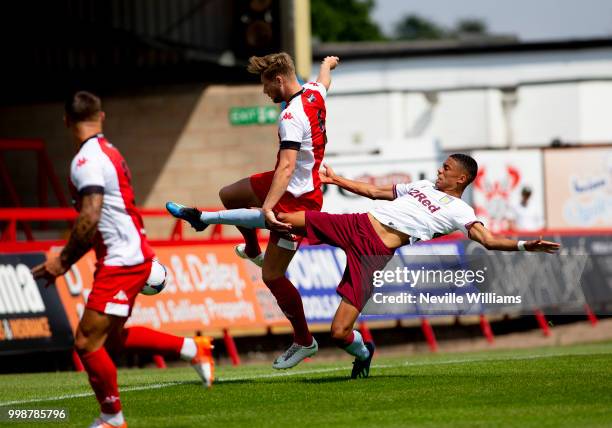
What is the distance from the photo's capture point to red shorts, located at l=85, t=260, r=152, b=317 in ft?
26.8

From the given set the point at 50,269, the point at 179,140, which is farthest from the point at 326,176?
the point at 179,140

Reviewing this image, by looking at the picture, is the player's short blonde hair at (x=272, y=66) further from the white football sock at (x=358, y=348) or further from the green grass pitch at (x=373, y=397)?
the green grass pitch at (x=373, y=397)

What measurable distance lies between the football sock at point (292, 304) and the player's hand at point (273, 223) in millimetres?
577

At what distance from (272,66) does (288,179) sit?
891mm

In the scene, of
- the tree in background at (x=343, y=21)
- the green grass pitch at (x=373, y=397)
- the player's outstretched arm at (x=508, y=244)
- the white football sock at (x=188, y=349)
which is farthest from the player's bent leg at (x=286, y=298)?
the tree in background at (x=343, y=21)

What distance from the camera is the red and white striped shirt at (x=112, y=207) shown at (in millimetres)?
8164

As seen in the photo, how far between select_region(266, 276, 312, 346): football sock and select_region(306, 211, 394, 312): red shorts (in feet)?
1.70

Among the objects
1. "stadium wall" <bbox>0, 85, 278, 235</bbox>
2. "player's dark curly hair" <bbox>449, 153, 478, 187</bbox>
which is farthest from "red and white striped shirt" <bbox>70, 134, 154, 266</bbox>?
"stadium wall" <bbox>0, 85, 278, 235</bbox>

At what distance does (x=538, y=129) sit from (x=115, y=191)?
3727 cm

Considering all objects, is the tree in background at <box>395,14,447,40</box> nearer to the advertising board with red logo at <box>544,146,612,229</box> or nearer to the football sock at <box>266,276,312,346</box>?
the advertising board with red logo at <box>544,146,612,229</box>

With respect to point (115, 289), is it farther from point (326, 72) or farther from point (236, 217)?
point (326, 72)

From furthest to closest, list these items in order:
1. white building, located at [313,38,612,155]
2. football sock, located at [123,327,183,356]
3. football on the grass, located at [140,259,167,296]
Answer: white building, located at [313,38,612,155] < football sock, located at [123,327,183,356] < football on the grass, located at [140,259,167,296]

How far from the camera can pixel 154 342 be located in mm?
9117

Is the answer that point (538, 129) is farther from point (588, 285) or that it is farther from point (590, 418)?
point (590, 418)
